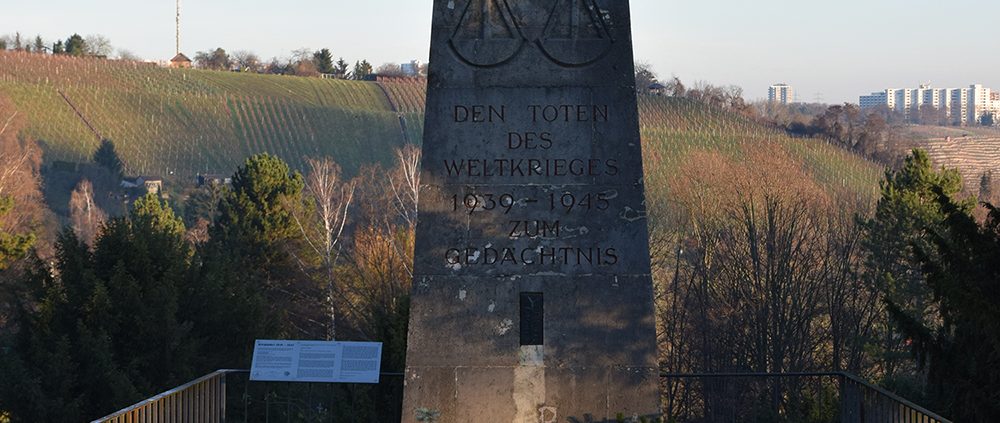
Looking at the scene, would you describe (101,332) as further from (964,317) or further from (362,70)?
(362,70)

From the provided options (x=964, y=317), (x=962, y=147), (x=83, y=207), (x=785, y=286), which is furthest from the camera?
(x=962, y=147)

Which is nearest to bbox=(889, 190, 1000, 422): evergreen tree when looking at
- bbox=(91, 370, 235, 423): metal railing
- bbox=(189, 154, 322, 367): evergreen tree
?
bbox=(91, 370, 235, 423): metal railing

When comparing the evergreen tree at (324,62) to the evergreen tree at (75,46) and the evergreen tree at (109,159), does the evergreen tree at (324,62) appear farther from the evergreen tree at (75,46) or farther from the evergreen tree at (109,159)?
the evergreen tree at (109,159)

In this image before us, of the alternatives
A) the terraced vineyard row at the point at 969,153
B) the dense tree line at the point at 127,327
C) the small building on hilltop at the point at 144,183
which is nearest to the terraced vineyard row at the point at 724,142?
the terraced vineyard row at the point at 969,153

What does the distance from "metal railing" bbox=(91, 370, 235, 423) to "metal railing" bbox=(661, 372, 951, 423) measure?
3575mm

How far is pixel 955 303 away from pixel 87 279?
11.9 meters

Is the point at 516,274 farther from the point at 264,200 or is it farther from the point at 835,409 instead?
the point at 264,200

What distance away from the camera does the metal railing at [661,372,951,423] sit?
938 centimetres

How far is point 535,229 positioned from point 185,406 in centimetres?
291

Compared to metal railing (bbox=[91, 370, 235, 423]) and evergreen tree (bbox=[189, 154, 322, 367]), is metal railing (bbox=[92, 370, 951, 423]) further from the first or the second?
evergreen tree (bbox=[189, 154, 322, 367])

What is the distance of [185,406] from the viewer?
395 inches

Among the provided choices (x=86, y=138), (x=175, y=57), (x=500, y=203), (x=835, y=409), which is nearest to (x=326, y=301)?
(x=835, y=409)

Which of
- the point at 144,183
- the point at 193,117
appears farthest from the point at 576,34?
the point at 193,117

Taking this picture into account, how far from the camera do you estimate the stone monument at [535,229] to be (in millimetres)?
9500
